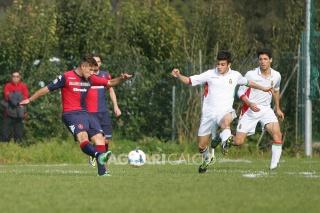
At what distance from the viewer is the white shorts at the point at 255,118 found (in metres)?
19.7

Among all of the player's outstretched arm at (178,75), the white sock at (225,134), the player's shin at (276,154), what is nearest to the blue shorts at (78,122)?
the player's outstretched arm at (178,75)

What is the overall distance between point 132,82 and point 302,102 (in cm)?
481

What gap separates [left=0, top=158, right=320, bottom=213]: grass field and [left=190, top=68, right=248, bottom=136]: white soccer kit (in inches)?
65.1

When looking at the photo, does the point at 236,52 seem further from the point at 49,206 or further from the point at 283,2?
the point at 283,2

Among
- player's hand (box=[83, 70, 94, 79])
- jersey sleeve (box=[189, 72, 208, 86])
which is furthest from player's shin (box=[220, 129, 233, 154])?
player's hand (box=[83, 70, 94, 79])

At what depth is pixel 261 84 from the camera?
64.2 ft

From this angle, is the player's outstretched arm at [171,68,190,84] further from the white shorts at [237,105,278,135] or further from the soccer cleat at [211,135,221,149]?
the white shorts at [237,105,278,135]

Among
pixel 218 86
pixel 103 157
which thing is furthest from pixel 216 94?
pixel 103 157

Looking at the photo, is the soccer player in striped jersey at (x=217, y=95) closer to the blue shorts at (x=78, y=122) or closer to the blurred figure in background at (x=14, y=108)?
the blue shorts at (x=78, y=122)

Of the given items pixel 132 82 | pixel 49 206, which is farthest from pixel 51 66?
pixel 49 206

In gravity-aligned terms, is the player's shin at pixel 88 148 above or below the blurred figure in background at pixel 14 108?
above

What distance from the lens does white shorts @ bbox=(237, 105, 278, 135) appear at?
1973 cm

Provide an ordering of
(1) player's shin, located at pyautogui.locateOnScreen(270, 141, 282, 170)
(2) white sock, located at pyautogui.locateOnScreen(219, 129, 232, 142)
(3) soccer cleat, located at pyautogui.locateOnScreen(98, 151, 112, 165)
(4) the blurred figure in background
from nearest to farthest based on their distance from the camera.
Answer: (3) soccer cleat, located at pyautogui.locateOnScreen(98, 151, 112, 165), (2) white sock, located at pyautogui.locateOnScreen(219, 129, 232, 142), (1) player's shin, located at pyautogui.locateOnScreen(270, 141, 282, 170), (4) the blurred figure in background

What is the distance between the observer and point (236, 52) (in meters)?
30.9
